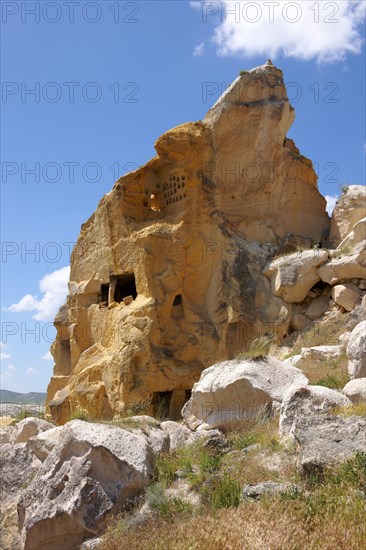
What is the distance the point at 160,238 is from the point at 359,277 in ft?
17.7

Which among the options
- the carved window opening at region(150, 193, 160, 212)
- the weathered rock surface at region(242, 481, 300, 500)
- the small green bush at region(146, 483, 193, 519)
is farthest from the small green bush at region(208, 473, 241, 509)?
the carved window opening at region(150, 193, 160, 212)

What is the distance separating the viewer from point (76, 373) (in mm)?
15703

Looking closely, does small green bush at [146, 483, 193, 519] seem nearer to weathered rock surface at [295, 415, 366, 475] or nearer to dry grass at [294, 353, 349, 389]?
weathered rock surface at [295, 415, 366, 475]

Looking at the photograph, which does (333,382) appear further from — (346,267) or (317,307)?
(317,307)

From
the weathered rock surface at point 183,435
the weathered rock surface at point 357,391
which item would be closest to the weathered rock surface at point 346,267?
the weathered rock surface at point 183,435

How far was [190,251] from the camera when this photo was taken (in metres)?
15.5

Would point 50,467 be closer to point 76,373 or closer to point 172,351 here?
point 172,351

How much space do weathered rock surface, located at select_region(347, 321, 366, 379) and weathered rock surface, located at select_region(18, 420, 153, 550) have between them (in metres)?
3.09

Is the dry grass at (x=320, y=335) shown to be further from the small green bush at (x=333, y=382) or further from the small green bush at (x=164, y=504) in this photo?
the small green bush at (x=164, y=504)

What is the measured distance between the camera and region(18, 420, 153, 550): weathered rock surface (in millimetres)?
5410

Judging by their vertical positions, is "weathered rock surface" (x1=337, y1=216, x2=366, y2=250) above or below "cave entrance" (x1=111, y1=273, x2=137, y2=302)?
above

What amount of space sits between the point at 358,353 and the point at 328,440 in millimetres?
2526

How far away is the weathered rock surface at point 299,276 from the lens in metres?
14.2

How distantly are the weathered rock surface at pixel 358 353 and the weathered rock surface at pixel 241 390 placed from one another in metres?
0.74
